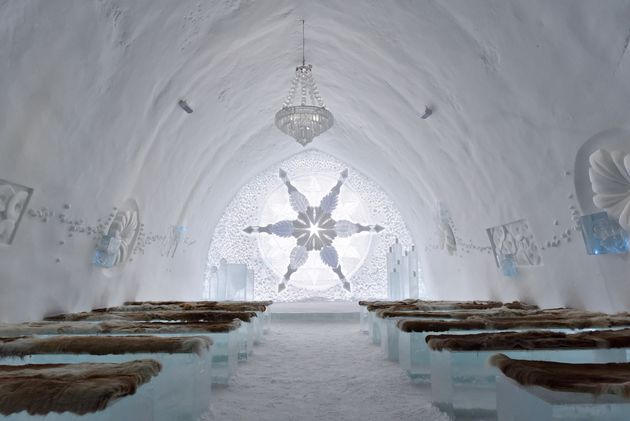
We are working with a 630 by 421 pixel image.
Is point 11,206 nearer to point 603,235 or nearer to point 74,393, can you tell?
point 74,393

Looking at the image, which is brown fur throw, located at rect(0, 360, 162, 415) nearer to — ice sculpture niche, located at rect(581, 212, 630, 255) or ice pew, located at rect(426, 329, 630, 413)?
ice pew, located at rect(426, 329, 630, 413)

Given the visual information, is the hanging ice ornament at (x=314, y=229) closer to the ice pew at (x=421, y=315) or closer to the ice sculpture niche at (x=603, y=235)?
the ice pew at (x=421, y=315)

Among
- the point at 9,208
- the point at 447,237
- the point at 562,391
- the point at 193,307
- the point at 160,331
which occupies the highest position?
the point at 447,237

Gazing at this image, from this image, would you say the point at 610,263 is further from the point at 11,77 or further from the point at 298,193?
the point at 298,193

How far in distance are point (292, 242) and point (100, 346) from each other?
24.9 feet

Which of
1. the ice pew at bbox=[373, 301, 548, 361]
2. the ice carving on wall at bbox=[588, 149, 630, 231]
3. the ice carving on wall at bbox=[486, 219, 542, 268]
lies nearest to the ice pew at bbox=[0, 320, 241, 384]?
the ice pew at bbox=[373, 301, 548, 361]

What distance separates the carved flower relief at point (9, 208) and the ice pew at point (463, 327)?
2451 millimetres

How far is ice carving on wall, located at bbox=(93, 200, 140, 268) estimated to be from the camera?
4395 mm

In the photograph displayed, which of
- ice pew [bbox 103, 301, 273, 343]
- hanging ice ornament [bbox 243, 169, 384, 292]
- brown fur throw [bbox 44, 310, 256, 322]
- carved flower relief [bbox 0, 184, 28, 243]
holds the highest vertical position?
hanging ice ornament [bbox 243, 169, 384, 292]

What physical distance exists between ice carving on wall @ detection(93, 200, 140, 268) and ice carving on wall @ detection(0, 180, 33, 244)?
1343mm

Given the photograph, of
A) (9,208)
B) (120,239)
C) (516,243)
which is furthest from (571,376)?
(120,239)

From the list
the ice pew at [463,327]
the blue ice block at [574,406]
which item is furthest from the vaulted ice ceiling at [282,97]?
the blue ice block at [574,406]

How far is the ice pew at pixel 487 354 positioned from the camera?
1.92m

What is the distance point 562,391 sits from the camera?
124 centimetres
